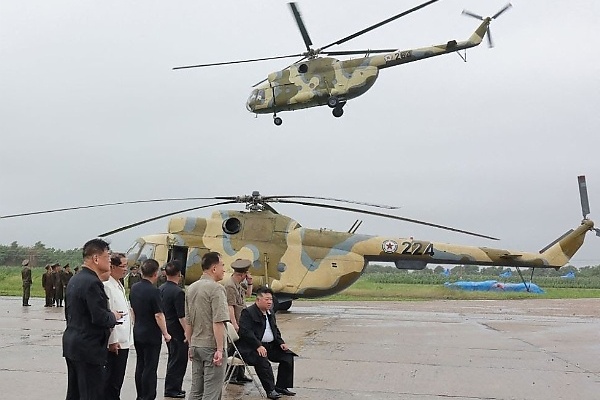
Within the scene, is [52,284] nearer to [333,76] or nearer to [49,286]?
[49,286]

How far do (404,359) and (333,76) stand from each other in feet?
36.3

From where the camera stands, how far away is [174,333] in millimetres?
6590

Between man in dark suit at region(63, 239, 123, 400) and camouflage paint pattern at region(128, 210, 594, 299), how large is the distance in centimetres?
1063

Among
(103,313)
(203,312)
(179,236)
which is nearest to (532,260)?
(179,236)

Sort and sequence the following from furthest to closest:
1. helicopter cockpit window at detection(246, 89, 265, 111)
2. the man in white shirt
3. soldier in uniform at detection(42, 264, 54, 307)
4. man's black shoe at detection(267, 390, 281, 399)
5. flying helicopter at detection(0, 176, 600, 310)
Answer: helicopter cockpit window at detection(246, 89, 265, 111), soldier in uniform at detection(42, 264, 54, 307), flying helicopter at detection(0, 176, 600, 310), man's black shoe at detection(267, 390, 281, 399), the man in white shirt

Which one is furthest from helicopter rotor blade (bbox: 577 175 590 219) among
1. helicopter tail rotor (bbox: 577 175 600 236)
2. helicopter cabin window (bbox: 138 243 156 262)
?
helicopter cabin window (bbox: 138 243 156 262)

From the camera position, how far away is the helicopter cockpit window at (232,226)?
15.6 metres

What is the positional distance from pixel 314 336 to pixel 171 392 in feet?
16.7

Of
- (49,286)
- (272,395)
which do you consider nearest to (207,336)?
(272,395)

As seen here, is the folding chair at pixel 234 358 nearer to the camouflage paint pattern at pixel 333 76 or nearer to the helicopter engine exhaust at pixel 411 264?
the helicopter engine exhaust at pixel 411 264

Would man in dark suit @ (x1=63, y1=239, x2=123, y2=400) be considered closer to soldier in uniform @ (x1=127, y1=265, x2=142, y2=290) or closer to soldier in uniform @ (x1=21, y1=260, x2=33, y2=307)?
soldier in uniform @ (x1=127, y1=265, x2=142, y2=290)

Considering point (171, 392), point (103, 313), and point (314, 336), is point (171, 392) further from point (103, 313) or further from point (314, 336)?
point (314, 336)

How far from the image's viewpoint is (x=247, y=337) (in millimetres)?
6508

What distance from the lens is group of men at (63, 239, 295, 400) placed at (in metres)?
4.64
